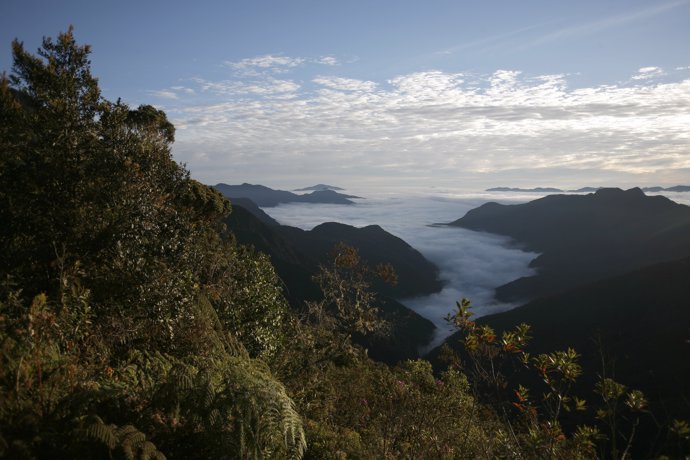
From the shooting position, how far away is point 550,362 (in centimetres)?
643

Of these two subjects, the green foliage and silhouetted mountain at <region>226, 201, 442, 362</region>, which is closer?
the green foliage

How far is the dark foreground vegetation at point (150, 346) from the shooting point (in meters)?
4.34

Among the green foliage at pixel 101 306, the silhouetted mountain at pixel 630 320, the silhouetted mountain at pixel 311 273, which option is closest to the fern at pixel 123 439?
the green foliage at pixel 101 306

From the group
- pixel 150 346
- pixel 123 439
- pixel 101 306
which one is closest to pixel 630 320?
pixel 150 346

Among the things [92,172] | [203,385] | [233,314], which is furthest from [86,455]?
[233,314]

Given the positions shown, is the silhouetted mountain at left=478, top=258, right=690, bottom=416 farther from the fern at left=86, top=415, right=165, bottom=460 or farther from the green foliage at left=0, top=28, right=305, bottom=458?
the fern at left=86, top=415, right=165, bottom=460

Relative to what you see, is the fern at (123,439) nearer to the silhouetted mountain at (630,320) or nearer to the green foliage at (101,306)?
the green foliage at (101,306)

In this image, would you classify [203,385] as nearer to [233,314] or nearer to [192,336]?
[192,336]

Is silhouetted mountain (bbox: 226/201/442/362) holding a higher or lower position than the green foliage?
lower

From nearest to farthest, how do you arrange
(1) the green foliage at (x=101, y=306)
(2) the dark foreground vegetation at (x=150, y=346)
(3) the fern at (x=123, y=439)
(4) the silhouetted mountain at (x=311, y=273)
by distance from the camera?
(3) the fern at (x=123, y=439)
(1) the green foliage at (x=101, y=306)
(2) the dark foreground vegetation at (x=150, y=346)
(4) the silhouetted mountain at (x=311, y=273)

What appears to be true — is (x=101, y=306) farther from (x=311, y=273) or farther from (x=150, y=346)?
(x=311, y=273)

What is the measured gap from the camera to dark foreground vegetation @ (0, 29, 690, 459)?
434 cm

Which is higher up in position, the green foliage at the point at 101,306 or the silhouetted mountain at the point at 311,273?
the green foliage at the point at 101,306

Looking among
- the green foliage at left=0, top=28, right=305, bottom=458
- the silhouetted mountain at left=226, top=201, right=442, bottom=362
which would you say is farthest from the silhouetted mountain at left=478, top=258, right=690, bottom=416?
Result: the green foliage at left=0, top=28, right=305, bottom=458
